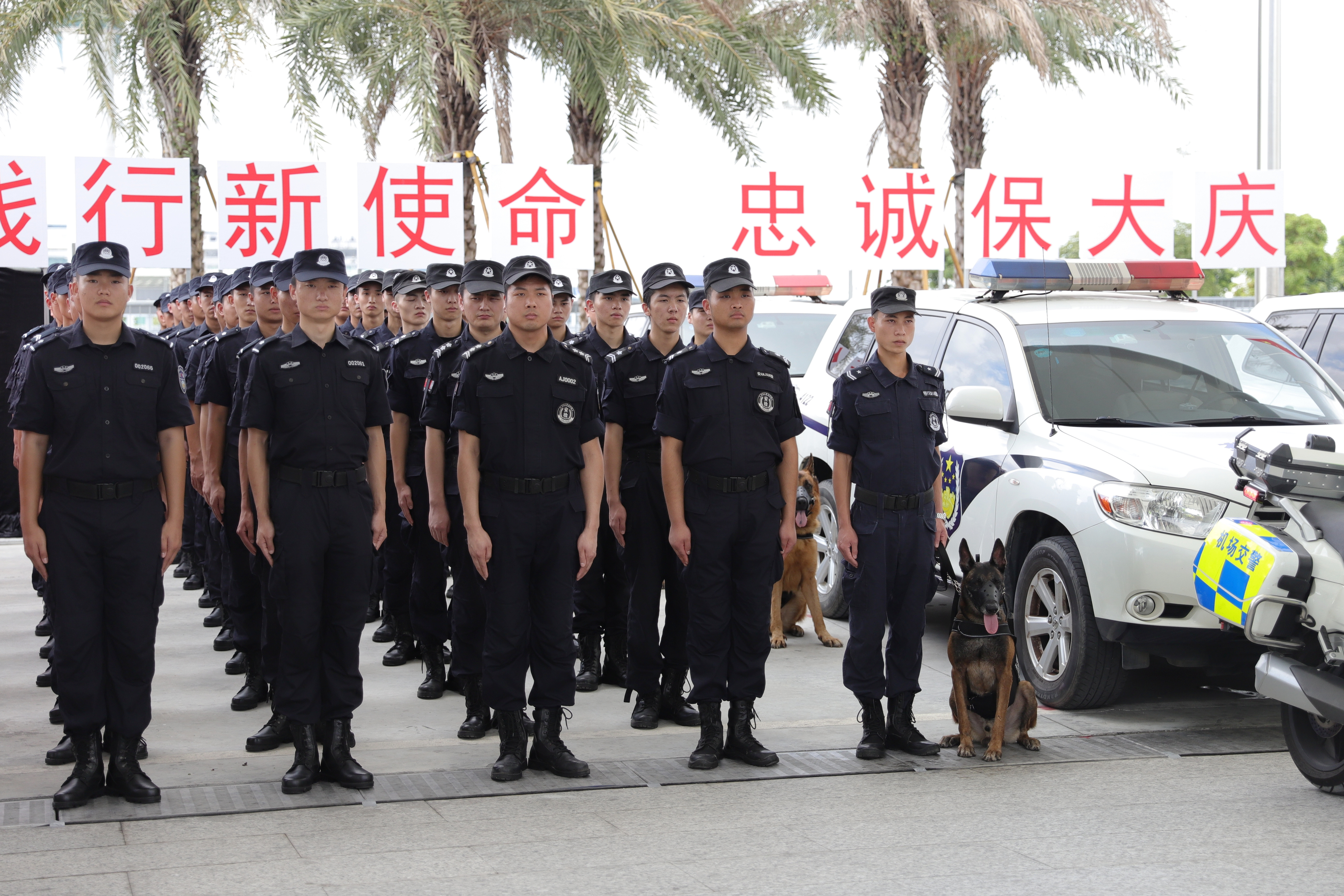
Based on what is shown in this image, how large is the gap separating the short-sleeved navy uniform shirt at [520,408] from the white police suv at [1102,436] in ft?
5.54

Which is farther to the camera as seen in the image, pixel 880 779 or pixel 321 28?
pixel 321 28

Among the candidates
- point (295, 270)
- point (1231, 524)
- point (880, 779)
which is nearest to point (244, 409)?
point (295, 270)

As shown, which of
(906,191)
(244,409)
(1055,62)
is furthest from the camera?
(1055,62)

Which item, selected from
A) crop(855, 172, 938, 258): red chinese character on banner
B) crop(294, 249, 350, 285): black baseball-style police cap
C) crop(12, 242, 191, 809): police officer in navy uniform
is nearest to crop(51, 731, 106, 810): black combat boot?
crop(12, 242, 191, 809): police officer in navy uniform

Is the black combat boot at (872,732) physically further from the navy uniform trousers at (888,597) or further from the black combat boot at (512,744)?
the black combat boot at (512,744)

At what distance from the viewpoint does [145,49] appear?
1772 cm

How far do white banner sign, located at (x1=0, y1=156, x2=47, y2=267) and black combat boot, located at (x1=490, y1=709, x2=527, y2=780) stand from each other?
8.33m

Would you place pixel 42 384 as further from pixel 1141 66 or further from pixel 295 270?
pixel 1141 66

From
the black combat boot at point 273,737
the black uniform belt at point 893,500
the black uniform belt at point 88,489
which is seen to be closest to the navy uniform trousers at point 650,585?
the black uniform belt at point 893,500

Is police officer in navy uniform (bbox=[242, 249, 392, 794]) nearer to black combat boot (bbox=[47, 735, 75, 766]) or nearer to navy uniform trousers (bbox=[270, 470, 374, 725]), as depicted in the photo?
navy uniform trousers (bbox=[270, 470, 374, 725])

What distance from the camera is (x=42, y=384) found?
5.31m

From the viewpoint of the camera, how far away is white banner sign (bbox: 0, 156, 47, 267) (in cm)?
1202

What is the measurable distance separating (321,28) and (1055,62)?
9994mm

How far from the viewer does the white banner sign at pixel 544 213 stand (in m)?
12.7
